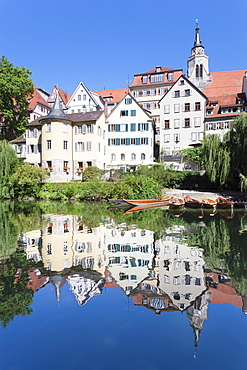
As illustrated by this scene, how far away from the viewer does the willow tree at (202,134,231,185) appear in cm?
3104

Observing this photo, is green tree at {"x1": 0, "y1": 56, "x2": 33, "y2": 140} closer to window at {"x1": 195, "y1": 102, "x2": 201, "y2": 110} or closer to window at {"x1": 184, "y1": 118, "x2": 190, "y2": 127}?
window at {"x1": 184, "y1": 118, "x2": 190, "y2": 127}

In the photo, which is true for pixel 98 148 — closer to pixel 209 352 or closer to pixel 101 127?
pixel 101 127

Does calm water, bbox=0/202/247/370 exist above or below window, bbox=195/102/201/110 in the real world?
below

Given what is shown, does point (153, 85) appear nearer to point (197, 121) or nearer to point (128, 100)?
point (128, 100)

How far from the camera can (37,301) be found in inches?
270

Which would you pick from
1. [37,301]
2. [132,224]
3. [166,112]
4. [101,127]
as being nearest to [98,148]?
[101,127]

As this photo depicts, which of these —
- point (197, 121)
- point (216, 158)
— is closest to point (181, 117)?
point (197, 121)

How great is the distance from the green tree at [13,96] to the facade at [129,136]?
15.1 meters

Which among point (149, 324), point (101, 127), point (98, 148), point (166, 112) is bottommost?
point (149, 324)

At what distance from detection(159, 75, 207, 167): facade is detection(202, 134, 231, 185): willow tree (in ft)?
43.6

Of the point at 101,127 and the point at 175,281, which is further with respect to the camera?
the point at 101,127

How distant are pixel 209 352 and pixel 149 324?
1.40 meters

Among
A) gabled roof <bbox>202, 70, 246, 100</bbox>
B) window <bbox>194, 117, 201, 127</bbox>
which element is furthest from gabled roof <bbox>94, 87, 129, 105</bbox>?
window <bbox>194, 117, 201, 127</bbox>

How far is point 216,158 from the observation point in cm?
3170
